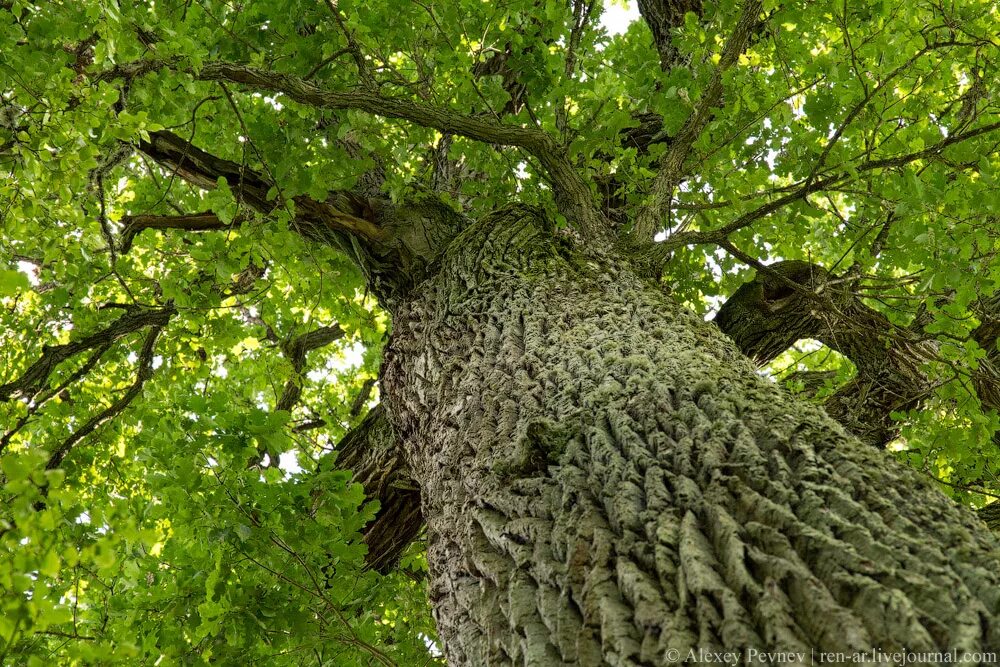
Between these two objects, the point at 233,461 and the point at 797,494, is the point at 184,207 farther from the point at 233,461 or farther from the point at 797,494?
the point at 797,494

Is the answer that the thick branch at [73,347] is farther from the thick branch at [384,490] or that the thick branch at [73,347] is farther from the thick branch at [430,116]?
the thick branch at [430,116]

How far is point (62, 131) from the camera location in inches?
112

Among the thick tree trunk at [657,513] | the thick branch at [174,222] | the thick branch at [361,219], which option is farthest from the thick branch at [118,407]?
the thick tree trunk at [657,513]

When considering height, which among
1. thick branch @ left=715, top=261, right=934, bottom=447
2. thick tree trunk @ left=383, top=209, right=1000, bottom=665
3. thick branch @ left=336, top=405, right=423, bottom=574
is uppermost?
thick branch @ left=336, top=405, right=423, bottom=574

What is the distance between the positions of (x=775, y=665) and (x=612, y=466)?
694 mm

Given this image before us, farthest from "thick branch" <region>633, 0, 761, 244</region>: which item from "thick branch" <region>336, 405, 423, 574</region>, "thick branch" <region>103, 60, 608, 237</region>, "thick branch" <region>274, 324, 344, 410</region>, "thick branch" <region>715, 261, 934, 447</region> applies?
"thick branch" <region>274, 324, 344, 410</region>

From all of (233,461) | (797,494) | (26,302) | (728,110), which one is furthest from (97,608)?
(728,110)

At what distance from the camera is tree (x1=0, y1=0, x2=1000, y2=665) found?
143cm

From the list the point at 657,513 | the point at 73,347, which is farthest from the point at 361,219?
the point at 657,513

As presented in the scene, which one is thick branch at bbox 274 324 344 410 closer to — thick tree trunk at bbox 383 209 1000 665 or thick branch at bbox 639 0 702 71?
thick tree trunk at bbox 383 209 1000 665

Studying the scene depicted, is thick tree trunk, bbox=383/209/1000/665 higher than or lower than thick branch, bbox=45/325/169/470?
lower

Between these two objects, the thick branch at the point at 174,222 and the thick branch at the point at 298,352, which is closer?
the thick branch at the point at 174,222

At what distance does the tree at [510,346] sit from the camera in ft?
4.68

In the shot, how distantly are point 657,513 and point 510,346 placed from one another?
3.97 feet
